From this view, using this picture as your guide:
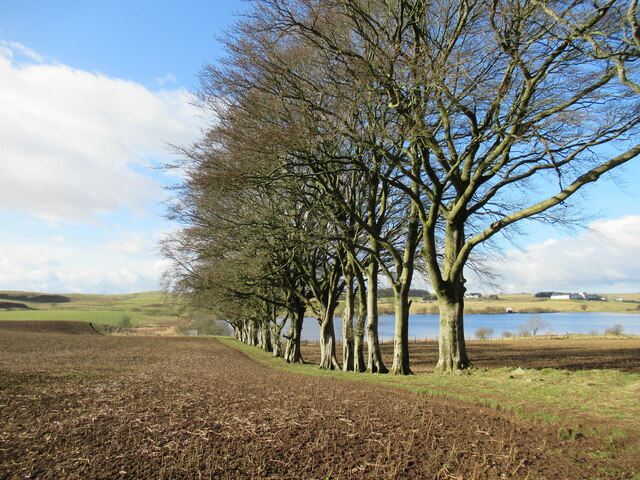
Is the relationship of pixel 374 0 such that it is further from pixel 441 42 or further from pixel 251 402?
pixel 251 402

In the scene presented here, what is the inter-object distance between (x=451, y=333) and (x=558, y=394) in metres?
4.87

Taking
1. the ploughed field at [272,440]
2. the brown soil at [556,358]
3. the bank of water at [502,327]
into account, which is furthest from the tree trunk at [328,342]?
the bank of water at [502,327]

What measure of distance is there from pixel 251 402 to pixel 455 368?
7.98 metres

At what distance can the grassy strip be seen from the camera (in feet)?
21.2

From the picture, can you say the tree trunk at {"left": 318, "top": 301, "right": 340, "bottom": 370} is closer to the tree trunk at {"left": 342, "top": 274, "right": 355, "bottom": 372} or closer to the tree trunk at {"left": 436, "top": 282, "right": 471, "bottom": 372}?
the tree trunk at {"left": 342, "top": 274, "right": 355, "bottom": 372}

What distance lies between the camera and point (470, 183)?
485 inches

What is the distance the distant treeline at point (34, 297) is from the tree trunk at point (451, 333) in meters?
156

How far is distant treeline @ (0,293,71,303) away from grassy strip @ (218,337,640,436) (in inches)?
6241

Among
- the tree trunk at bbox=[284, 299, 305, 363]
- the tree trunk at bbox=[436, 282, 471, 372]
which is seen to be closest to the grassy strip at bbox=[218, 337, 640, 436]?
the tree trunk at bbox=[436, 282, 471, 372]

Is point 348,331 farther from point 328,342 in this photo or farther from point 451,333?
point 451,333

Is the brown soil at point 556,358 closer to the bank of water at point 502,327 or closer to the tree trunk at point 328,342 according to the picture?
the tree trunk at point 328,342

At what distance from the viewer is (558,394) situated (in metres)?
8.57

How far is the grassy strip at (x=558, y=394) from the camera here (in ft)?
21.2

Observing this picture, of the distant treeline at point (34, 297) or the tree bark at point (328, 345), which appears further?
the distant treeline at point (34, 297)
